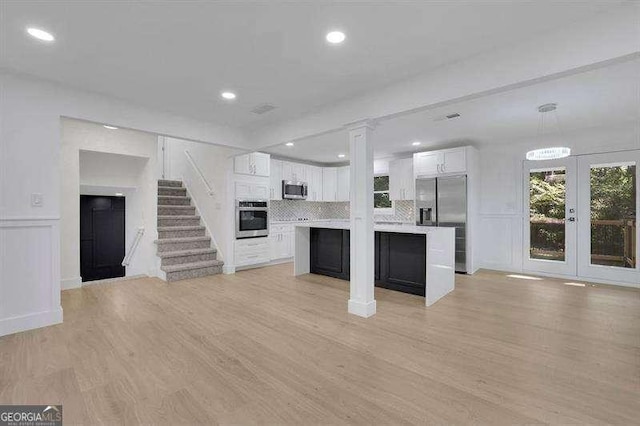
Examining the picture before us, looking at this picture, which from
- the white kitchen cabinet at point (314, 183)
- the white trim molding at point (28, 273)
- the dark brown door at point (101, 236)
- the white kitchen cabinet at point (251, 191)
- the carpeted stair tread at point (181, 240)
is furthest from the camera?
the white kitchen cabinet at point (314, 183)

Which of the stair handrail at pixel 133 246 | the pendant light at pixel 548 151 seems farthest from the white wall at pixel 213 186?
the pendant light at pixel 548 151

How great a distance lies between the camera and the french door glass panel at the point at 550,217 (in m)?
5.04

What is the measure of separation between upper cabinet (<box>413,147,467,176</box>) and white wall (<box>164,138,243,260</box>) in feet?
11.6

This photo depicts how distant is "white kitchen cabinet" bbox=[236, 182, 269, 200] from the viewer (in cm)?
574

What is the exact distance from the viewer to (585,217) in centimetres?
490

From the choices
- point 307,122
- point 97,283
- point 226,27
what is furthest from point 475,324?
point 97,283

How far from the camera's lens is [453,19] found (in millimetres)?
2043

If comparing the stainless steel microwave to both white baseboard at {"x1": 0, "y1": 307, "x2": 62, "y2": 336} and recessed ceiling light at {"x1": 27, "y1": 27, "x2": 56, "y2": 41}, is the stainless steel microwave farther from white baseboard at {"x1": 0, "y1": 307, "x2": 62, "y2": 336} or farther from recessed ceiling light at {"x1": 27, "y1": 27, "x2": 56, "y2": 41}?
recessed ceiling light at {"x1": 27, "y1": 27, "x2": 56, "y2": 41}

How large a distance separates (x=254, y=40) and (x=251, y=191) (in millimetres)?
3823

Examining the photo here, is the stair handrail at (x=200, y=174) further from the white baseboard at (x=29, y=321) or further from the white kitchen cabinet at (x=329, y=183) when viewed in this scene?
the white baseboard at (x=29, y=321)

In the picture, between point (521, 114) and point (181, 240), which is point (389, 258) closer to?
point (521, 114)

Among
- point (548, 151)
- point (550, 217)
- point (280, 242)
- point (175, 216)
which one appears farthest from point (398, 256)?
point (175, 216)

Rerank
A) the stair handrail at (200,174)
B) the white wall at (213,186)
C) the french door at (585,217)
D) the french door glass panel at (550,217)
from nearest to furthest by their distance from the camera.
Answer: the french door at (585,217) → the french door glass panel at (550,217) → the white wall at (213,186) → the stair handrail at (200,174)

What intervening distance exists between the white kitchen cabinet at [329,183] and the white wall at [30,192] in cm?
520
